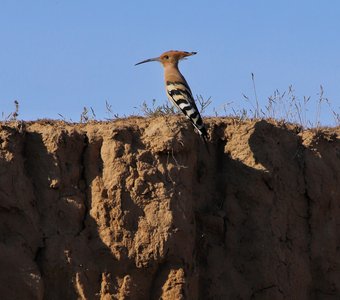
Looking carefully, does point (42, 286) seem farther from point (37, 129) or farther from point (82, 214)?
point (37, 129)

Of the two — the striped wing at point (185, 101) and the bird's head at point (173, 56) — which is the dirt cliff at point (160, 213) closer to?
the striped wing at point (185, 101)

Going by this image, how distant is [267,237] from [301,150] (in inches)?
48.2

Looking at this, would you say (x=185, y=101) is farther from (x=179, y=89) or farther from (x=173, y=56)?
(x=173, y=56)

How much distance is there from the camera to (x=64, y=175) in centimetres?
1180

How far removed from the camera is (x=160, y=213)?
11.9 meters

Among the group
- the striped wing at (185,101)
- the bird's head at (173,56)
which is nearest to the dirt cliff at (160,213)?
the striped wing at (185,101)

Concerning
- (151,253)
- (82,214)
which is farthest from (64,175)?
(151,253)

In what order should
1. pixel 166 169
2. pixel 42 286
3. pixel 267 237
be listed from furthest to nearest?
pixel 267 237, pixel 166 169, pixel 42 286

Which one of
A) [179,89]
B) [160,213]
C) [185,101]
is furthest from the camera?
[179,89]

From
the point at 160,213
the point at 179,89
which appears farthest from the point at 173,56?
the point at 160,213

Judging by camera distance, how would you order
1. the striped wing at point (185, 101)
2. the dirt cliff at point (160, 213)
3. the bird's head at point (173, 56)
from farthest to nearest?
the bird's head at point (173, 56) < the striped wing at point (185, 101) < the dirt cliff at point (160, 213)

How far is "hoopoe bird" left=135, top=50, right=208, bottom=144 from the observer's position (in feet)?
41.4

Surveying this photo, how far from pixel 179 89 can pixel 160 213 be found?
2.48 metres

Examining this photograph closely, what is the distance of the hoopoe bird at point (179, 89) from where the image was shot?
12.6 m
